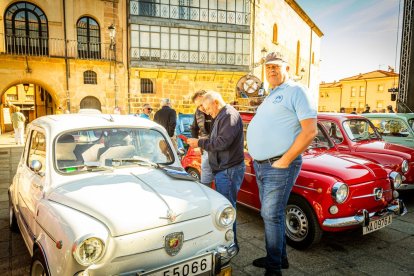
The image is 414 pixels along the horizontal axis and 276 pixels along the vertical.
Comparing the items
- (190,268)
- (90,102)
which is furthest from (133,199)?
(90,102)

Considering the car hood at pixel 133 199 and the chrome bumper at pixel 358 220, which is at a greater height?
the car hood at pixel 133 199

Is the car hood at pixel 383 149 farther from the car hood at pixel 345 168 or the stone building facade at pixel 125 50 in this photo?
the stone building facade at pixel 125 50

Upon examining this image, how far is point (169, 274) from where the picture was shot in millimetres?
2184

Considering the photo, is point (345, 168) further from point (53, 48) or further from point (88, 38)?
point (88, 38)

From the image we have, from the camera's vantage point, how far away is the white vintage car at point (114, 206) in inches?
82.9

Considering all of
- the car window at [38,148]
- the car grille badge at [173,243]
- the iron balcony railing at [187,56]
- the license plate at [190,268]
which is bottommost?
the license plate at [190,268]

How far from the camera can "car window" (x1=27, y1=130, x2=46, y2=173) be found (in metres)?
3.03

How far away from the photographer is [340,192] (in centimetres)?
351

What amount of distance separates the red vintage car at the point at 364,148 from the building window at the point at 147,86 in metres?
17.5

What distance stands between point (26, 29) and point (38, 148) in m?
19.2

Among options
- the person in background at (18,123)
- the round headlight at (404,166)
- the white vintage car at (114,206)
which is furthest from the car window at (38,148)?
the person in background at (18,123)

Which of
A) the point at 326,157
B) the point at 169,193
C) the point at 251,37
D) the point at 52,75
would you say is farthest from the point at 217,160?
the point at 251,37

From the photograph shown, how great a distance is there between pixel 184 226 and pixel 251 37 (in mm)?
23557

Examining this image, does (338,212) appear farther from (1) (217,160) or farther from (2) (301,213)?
(1) (217,160)
